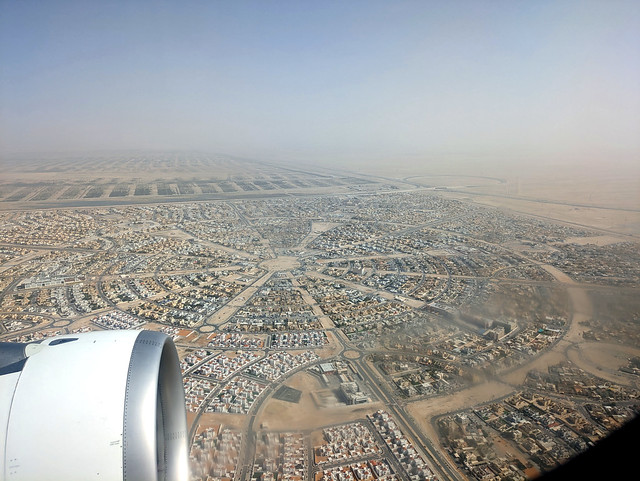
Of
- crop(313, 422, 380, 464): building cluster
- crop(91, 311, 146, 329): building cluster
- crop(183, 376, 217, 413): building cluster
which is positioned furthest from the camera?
crop(91, 311, 146, 329): building cluster

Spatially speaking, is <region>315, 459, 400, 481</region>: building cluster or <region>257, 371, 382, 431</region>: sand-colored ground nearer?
<region>315, 459, 400, 481</region>: building cluster

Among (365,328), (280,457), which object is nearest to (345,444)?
(280,457)

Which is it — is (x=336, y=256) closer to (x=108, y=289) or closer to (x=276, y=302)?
(x=276, y=302)

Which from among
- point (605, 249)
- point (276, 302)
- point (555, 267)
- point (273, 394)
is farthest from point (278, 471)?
point (605, 249)

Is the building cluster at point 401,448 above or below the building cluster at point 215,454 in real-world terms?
above

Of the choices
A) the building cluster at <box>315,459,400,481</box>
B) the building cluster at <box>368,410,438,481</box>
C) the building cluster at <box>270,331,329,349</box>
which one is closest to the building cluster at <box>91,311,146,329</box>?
the building cluster at <box>270,331,329,349</box>

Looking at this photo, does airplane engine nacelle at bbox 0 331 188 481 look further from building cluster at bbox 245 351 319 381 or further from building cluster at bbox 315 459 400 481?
building cluster at bbox 245 351 319 381

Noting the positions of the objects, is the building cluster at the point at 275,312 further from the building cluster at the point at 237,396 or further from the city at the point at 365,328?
the building cluster at the point at 237,396

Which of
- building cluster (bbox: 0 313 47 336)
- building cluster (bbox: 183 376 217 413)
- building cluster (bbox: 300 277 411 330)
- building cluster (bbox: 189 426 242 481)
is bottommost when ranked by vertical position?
building cluster (bbox: 0 313 47 336)

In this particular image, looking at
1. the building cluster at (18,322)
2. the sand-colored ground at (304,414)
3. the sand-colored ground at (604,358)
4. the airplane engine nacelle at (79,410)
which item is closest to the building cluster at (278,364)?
the sand-colored ground at (304,414)
